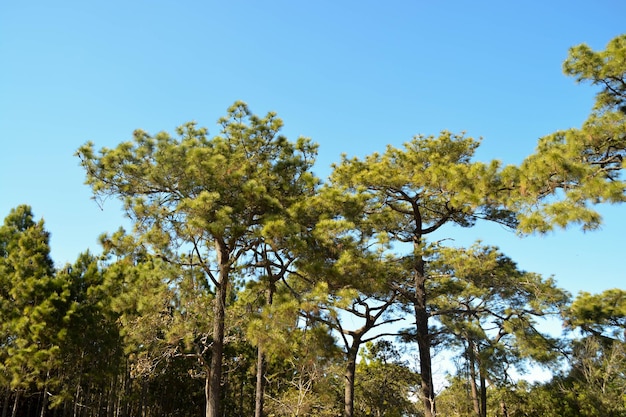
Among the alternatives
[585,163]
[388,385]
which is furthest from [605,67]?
[388,385]

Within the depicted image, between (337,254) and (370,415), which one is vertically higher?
(337,254)

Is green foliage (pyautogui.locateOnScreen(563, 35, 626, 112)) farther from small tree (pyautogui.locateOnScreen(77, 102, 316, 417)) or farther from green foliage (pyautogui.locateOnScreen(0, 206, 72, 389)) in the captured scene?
green foliage (pyautogui.locateOnScreen(0, 206, 72, 389))

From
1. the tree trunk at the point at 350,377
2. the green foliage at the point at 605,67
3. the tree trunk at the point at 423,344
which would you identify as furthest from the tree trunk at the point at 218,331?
the green foliage at the point at 605,67

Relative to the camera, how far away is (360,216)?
1027cm

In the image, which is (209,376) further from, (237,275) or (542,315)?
(542,315)

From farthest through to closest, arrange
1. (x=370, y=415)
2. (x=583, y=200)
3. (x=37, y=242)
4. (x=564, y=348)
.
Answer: (x=370, y=415)
(x=37, y=242)
(x=564, y=348)
(x=583, y=200)

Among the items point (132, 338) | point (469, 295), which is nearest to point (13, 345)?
point (132, 338)

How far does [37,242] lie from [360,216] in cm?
904

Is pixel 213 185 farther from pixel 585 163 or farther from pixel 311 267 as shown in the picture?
pixel 585 163

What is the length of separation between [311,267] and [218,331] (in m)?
2.34

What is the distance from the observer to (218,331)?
8.93m

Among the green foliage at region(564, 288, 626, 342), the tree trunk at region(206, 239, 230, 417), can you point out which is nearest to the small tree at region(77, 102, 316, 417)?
the tree trunk at region(206, 239, 230, 417)

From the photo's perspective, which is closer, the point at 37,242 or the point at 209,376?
the point at 209,376

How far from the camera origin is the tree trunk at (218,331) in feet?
28.2
